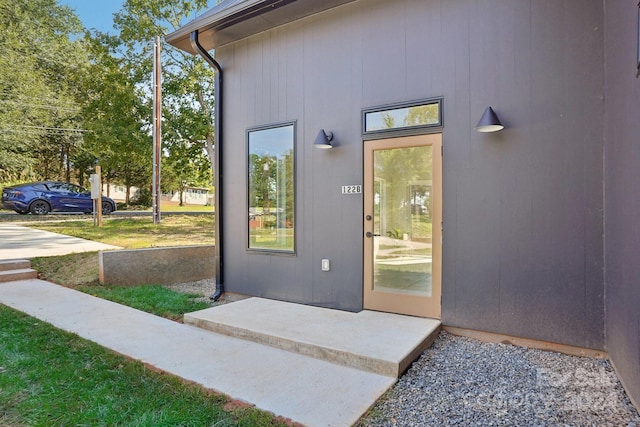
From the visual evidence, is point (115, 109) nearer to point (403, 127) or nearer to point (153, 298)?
point (153, 298)

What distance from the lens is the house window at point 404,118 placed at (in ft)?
12.0

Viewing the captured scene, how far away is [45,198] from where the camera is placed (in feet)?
43.2

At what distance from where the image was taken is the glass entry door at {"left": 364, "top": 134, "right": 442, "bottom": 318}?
3.68m

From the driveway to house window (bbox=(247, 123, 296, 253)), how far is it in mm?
3920

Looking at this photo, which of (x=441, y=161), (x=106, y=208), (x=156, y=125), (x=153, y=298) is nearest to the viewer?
(x=441, y=161)

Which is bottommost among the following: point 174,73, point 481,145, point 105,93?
point 481,145

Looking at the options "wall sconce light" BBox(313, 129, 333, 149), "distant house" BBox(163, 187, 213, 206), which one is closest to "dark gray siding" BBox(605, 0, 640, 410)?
"wall sconce light" BBox(313, 129, 333, 149)

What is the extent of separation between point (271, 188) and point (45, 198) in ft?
40.6

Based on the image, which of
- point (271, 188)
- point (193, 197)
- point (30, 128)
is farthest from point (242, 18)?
point (193, 197)

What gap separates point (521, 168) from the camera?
3234 mm

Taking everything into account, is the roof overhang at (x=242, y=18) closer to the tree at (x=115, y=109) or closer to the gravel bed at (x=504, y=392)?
the gravel bed at (x=504, y=392)

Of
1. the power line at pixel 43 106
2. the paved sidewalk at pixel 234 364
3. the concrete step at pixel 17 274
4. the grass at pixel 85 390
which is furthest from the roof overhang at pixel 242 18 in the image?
the power line at pixel 43 106

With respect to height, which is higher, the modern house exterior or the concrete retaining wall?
the modern house exterior

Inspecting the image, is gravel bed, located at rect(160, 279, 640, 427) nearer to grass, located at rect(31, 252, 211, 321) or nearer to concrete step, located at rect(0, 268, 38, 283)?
grass, located at rect(31, 252, 211, 321)
